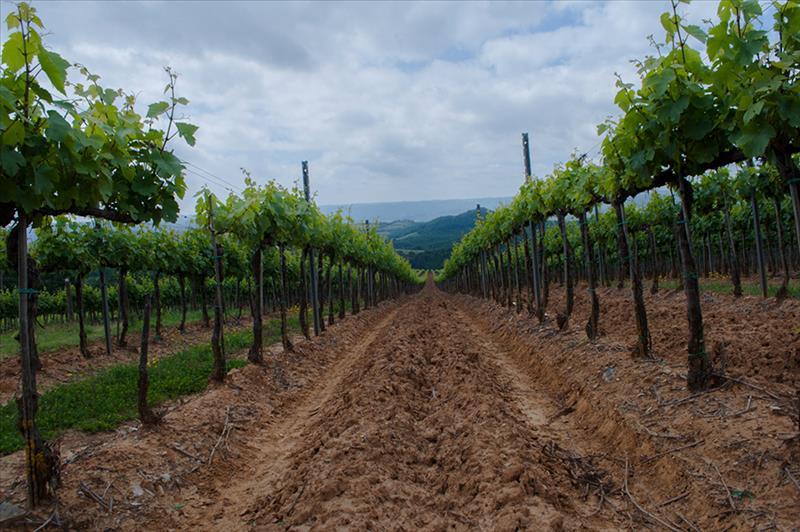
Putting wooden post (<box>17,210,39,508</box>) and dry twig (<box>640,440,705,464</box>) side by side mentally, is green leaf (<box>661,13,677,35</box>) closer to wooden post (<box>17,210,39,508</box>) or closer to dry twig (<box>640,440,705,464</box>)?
dry twig (<box>640,440,705,464</box>)

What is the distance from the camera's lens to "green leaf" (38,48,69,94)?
3559 millimetres

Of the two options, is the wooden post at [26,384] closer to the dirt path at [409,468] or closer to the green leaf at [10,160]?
the green leaf at [10,160]

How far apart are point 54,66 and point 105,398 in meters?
6.45

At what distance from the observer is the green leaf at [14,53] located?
3.49 meters

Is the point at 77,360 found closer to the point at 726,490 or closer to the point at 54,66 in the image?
the point at 54,66

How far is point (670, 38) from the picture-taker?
514 centimetres

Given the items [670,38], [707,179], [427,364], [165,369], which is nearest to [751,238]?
[707,179]

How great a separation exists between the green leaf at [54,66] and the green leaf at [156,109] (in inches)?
38.1

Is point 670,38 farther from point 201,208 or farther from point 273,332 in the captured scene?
point 273,332

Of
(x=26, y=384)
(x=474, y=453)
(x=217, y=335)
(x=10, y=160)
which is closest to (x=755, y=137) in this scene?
(x=474, y=453)

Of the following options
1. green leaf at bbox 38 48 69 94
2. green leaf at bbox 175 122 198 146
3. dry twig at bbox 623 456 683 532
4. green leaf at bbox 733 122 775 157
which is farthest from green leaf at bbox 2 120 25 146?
green leaf at bbox 733 122 775 157

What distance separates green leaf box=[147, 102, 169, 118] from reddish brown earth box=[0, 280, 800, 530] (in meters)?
3.47

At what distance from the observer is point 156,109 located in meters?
4.65

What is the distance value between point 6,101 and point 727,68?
5499 mm
